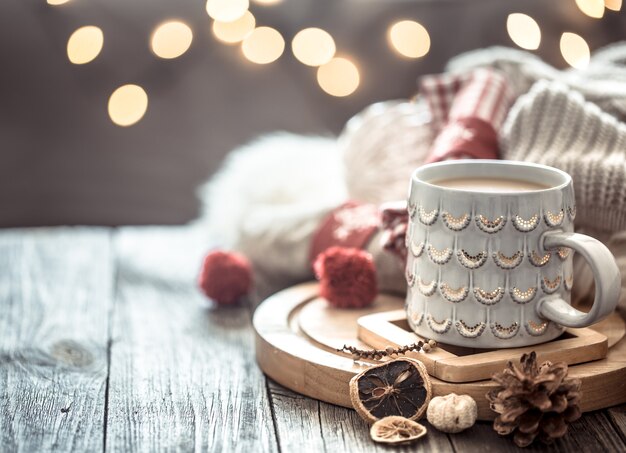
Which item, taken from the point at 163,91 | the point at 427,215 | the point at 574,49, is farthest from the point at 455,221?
the point at 163,91

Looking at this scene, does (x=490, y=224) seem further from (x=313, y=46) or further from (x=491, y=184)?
(x=313, y=46)

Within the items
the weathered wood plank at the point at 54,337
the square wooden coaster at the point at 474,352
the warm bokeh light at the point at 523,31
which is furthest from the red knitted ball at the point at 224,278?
the warm bokeh light at the point at 523,31

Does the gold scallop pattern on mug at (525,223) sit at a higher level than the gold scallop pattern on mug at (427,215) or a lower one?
higher

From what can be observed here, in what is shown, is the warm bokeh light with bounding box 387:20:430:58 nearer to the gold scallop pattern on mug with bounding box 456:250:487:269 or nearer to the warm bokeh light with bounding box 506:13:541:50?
the warm bokeh light with bounding box 506:13:541:50

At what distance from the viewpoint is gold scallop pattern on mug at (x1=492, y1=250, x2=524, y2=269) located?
2.44 feet

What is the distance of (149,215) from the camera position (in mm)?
1500

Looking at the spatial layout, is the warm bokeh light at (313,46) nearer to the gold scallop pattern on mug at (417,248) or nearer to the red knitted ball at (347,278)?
the red knitted ball at (347,278)

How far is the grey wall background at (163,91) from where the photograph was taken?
140 cm

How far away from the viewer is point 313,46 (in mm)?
1483

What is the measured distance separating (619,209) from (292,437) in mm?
413

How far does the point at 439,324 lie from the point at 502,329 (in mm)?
57

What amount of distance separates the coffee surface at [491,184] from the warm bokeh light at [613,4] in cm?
66

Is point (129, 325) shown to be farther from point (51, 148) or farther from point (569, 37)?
point (569, 37)

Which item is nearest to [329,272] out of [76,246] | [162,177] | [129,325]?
[129,325]
